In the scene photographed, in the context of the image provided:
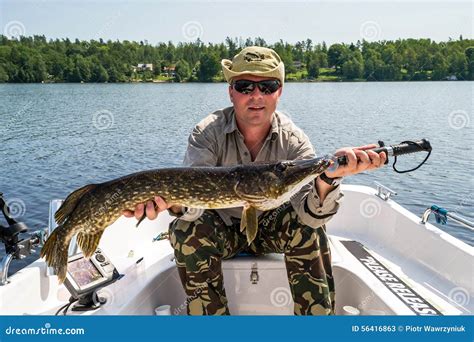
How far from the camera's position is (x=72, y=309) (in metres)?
2.89

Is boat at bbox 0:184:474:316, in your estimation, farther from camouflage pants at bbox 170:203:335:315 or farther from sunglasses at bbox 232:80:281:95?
sunglasses at bbox 232:80:281:95

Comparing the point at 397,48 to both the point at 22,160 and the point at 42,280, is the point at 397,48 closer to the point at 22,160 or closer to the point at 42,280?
the point at 22,160

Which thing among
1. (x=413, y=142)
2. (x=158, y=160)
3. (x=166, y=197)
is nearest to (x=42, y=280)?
(x=166, y=197)

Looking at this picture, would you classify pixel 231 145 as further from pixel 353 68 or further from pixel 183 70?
pixel 353 68

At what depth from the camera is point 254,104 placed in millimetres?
3199

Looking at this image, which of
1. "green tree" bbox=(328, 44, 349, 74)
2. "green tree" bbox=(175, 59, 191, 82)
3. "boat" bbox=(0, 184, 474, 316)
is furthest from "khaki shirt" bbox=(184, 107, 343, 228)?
"green tree" bbox=(328, 44, 349, 74)

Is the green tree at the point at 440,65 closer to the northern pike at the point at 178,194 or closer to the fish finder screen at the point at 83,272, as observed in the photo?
the northern pike at the point at 178,194

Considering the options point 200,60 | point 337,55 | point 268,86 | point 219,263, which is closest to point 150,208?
point 219,263

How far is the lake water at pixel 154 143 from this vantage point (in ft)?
33.4

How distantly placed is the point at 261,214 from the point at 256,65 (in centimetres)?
118

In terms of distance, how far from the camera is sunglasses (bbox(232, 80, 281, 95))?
3141 mm

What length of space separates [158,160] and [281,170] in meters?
11.0

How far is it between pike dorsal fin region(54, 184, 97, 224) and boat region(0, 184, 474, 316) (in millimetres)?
261

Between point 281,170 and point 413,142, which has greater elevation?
point 413,142
